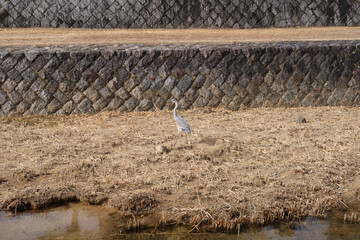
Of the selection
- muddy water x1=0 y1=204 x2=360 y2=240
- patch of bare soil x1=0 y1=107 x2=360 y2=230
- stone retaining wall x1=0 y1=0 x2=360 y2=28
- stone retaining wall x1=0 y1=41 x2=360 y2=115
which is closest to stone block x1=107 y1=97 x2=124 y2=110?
stone retaining wall x1=0 y1=41 x2=360 y2=115

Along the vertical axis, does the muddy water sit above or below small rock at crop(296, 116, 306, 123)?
below

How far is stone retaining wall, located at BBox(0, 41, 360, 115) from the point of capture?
25.9 feet

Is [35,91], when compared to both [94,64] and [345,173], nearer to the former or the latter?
[94,64]

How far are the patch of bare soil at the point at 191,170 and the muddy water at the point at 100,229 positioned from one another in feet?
0.41

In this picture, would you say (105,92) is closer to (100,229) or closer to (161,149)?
(161,149)

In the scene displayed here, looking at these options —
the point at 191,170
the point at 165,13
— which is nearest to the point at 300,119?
the point at 191,170

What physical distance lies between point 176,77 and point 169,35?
523cm

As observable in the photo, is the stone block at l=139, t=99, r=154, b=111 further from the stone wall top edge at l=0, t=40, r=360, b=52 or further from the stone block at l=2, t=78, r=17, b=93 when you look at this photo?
the stone block at l=2, t=78, r=17, b=93

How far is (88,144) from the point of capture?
244 inches

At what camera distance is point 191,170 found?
17.2ft

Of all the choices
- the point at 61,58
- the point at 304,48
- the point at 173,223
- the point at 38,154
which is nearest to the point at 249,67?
the point at 304,48

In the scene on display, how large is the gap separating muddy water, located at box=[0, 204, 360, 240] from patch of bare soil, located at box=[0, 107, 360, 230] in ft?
0.41

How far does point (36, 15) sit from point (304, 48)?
8321mm

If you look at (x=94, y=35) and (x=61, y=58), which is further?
(x=94, y=35)
